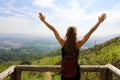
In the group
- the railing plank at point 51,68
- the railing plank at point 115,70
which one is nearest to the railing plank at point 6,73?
the railing plank at point 51,68

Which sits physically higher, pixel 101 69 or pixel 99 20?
pixel 99 20

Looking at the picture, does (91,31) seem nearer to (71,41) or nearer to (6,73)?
(71,41)

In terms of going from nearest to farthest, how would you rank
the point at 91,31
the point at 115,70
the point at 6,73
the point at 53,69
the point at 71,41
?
the point at 71,41, the point at 91,31, the point at 6,73, the point at 115,70, the point at 53,69

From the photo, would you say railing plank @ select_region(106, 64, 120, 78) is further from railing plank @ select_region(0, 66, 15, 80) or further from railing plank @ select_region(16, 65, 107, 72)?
railing plank @ select_region(0, 66, 15, 80)

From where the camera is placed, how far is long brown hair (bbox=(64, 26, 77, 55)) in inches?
209

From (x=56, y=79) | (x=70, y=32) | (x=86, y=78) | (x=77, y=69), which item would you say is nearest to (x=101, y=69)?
(x=77, y=69)

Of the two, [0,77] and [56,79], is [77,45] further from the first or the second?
[56,79]

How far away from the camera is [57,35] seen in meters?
5.59

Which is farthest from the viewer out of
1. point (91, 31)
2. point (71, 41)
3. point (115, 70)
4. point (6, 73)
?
point (115, 70)

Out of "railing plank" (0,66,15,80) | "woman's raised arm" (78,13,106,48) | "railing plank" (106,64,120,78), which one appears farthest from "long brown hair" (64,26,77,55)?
"railing plank" (0,66,15,80)

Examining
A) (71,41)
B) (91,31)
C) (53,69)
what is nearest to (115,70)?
(91,31)

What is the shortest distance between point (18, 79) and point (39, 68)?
2.26 feet

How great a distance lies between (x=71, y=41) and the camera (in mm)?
5305

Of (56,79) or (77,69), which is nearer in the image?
(77,69)
